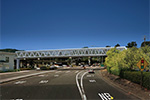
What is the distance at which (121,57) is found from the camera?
2112 centimetres

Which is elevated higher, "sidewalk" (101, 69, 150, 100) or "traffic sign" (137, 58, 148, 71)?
"traffic sign" (137, 58, 148, 71)

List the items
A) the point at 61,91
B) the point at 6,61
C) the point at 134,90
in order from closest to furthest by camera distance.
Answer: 1. the point at 61,91
2. the point at 134,90
3. the point at 6,61

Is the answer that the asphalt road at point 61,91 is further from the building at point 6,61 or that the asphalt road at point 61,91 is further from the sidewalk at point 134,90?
the building at point 6,61

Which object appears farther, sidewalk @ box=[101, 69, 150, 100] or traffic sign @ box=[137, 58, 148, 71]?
traffic sign @ box=[137, 58, 148, 71]

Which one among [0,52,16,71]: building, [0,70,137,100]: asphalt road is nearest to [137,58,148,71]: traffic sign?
[0,70,137,100]: asphalt road

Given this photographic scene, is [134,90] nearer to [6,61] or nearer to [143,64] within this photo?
[143,64]

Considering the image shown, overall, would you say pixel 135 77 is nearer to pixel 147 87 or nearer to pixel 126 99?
pixel 147 87

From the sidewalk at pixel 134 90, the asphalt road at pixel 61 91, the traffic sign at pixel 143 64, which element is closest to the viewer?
the asphalt road at pixel 61 91

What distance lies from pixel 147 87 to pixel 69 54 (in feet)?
186

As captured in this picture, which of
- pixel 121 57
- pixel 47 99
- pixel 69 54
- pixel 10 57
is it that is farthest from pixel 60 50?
pixel 47 99

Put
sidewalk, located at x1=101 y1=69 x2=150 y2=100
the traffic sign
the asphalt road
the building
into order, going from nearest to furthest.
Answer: the asphalt road
sidewalk, located at x1=101 y1=69 x2=150 y2=100
the traffic sign
the building

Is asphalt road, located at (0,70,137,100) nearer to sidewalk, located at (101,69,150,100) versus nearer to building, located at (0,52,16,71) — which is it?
sidewalk, located at (101,69,150,100)

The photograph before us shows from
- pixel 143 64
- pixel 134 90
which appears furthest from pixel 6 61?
pixel 143 64

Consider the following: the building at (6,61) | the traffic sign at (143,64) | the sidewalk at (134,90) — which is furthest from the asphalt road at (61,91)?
the building at (6,61)
